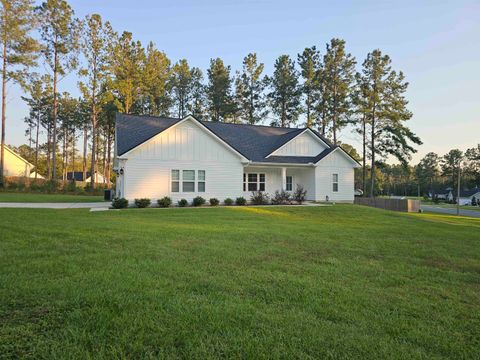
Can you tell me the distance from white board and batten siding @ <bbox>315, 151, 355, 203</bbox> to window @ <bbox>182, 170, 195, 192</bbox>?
988cm

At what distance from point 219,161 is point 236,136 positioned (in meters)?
5.32

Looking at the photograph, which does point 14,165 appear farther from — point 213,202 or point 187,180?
point 213,202

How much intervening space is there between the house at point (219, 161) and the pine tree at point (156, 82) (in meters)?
19.3

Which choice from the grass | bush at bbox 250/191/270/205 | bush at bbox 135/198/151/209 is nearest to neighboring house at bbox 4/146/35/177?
bush at bbox 135/198/151/209

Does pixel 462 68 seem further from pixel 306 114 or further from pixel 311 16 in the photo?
pixel 306 114

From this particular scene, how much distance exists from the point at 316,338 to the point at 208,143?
1844cm

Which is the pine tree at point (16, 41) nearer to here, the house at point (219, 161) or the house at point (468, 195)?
the house at point (219, 161)

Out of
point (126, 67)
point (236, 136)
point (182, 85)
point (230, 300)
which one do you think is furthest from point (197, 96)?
point (230, 300)

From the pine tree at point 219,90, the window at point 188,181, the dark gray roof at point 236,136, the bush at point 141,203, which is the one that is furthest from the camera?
the pine tree at point 219,90

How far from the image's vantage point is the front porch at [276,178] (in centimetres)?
2395

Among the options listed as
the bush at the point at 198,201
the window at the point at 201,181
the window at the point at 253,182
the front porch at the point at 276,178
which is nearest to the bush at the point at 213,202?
the bush at the point at 198,201

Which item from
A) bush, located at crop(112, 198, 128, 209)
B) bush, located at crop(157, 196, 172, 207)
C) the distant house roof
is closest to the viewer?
bush, located at crop(112, 198, 128, 209)

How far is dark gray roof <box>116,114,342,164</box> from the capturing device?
2070 centimetres

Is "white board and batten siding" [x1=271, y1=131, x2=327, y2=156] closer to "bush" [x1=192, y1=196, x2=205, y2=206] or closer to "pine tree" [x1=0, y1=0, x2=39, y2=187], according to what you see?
"bush" [x1=192, y1=196, x2=205, y2=206]
